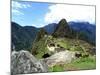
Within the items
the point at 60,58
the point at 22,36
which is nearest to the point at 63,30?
the point at 60,58

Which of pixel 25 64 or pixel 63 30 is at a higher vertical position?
pixel 63 30

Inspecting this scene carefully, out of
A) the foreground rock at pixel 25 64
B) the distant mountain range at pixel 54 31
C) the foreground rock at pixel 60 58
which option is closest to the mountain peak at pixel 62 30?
the distant mountain range at pixel 54 31

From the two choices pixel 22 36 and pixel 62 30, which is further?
pixel 62 30

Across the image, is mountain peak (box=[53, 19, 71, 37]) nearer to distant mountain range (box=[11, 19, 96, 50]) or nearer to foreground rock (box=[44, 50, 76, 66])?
distant mountain range (box=[11, 19, 96, 50])

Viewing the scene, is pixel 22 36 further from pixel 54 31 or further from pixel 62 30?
pixel 62 30

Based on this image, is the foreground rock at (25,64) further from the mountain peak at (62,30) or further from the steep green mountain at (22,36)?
the mountain peak at (62,30)

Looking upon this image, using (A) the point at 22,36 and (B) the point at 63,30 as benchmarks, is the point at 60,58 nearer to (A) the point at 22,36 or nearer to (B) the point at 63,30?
(B) the point at 63,30

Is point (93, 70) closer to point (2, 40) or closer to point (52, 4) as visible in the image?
point (52, 4)
